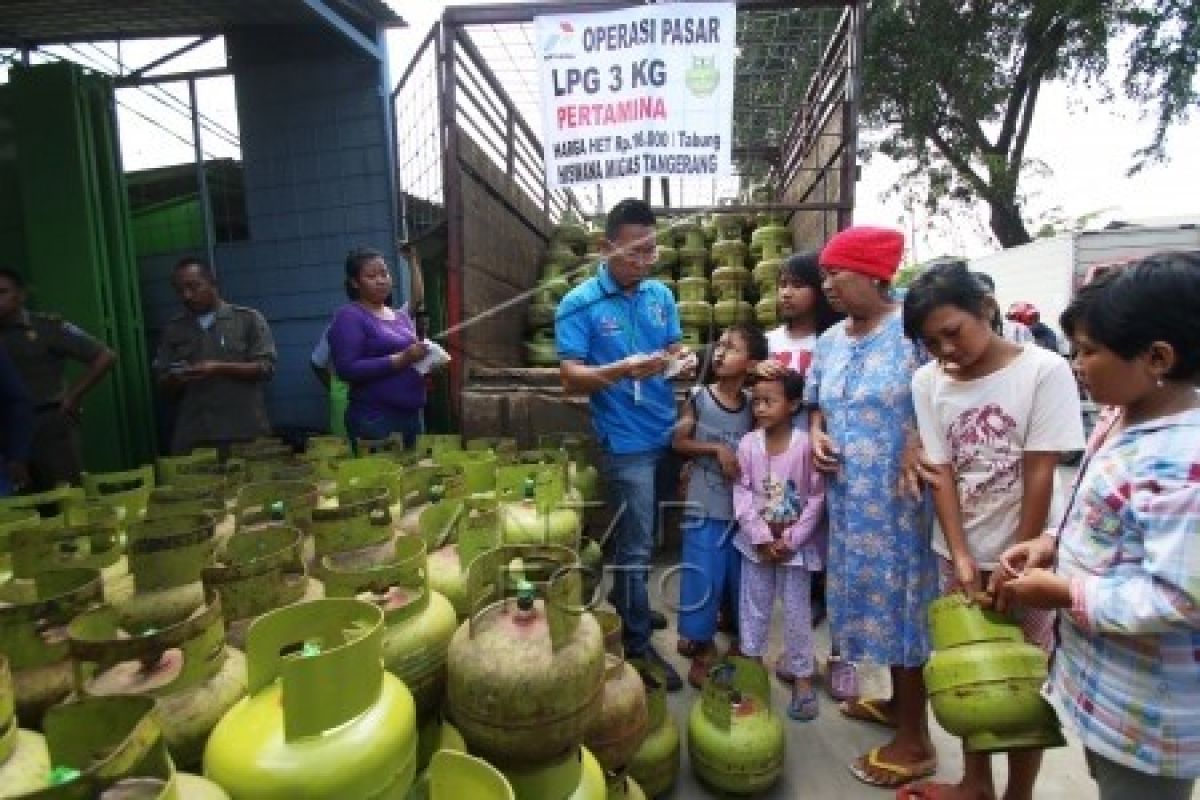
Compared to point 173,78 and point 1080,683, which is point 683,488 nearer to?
point 1080,683

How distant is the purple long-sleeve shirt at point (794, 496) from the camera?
8.61 ft

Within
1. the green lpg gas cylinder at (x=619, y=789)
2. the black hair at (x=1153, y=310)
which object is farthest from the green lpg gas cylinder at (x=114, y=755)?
the black hair at (x=1153, y=310)

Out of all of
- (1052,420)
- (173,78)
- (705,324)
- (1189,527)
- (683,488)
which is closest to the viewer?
(1189,527)

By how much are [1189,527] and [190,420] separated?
3942mm

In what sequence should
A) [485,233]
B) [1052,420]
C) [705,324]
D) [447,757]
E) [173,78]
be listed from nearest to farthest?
1. [447,757]
2. [1052,420]
3. [485,233]
4. [705,324]
5. [173,78]

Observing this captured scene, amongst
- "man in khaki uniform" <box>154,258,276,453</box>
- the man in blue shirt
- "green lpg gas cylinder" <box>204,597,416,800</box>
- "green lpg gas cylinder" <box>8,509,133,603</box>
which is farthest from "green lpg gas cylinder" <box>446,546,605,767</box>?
"man in khaki uniform" <box>154,258,276,453</box>

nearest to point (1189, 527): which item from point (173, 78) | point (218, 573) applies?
point (218, 573)

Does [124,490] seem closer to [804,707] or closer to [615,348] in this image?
[615,348]

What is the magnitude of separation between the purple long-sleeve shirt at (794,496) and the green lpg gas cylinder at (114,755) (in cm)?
207

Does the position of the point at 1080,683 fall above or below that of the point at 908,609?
above

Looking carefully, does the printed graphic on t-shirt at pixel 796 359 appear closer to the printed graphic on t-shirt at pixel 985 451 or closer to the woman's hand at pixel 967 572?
the printed graphic on t-shirt at pixel 985 451

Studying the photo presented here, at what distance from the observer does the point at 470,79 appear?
4523 mm

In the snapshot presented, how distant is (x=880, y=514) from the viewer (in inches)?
89.8

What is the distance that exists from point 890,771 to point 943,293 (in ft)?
5.00
